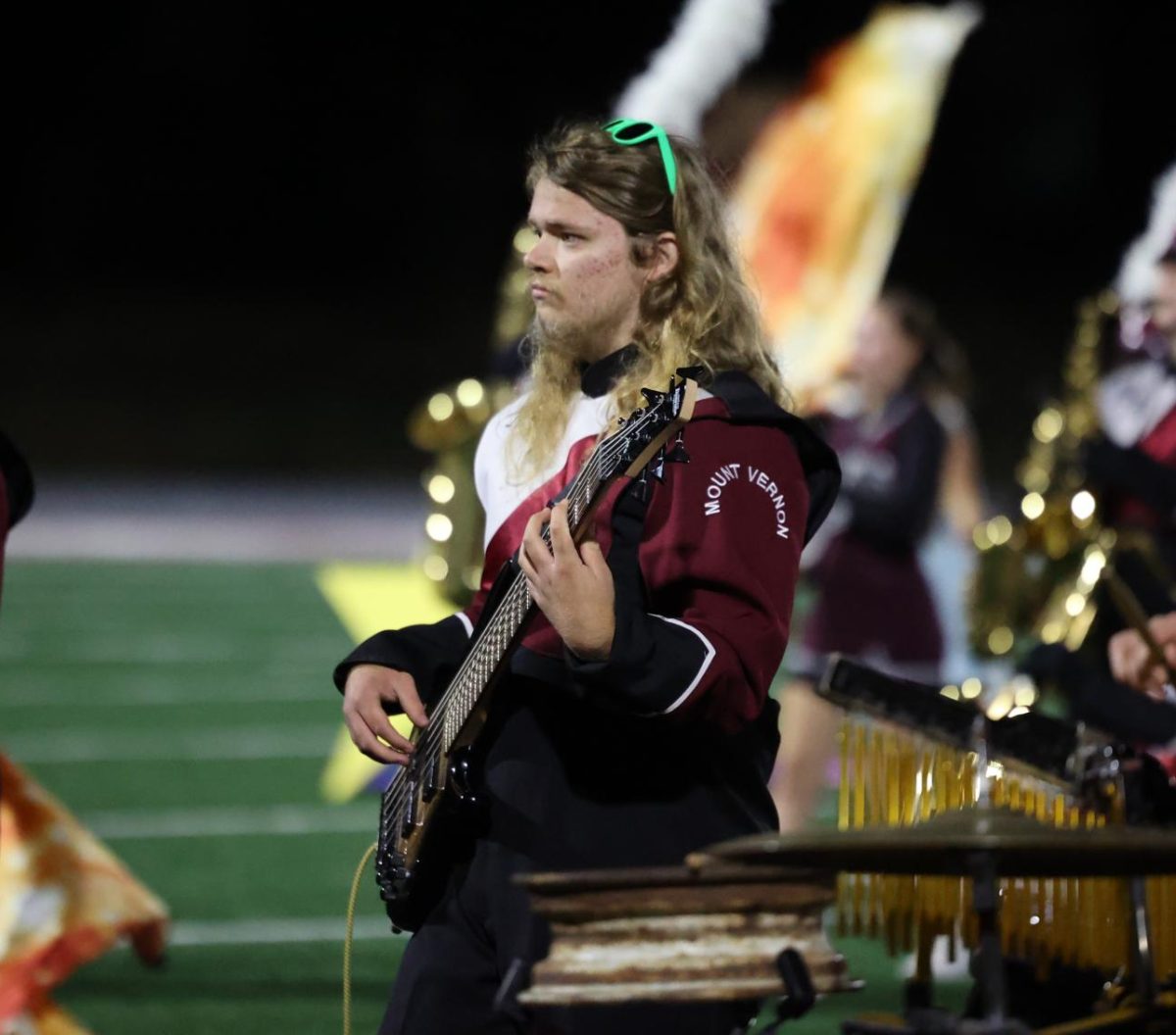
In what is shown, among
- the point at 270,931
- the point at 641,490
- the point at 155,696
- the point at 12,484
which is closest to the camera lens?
the point at 641,490

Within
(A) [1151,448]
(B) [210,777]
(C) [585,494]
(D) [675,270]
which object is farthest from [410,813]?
(B) [210,777]

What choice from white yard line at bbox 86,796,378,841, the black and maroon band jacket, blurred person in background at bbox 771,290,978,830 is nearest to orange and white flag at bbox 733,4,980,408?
blurred person in background at bbox 771,290,978,830

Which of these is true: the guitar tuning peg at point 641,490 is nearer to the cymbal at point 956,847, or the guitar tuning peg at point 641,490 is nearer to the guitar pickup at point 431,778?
the guitar pickup at point 431,778

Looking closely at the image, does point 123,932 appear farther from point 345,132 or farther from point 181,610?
point 345,132

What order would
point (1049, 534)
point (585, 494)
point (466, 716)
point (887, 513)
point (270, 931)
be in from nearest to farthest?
point (585, 494) < point (466, 716) < point (1049, 534) < point (270, 931) < point (887, 513)

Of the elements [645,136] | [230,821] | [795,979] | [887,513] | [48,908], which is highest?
[645,136]

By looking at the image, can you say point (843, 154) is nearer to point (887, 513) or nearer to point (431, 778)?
point (887, 513)

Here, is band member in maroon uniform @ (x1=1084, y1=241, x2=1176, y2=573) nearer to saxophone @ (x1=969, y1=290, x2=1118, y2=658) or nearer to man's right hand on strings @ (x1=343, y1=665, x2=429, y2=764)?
saxophone @ (x1=969, y1=290, x2=1118, y2=658)

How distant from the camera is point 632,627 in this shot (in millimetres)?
2701

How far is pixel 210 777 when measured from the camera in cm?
914

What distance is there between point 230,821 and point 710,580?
222 inches

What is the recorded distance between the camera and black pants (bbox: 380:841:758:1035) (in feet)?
9.32

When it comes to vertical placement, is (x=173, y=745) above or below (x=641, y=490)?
below

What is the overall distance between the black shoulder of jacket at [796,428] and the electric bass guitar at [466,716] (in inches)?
2.4
